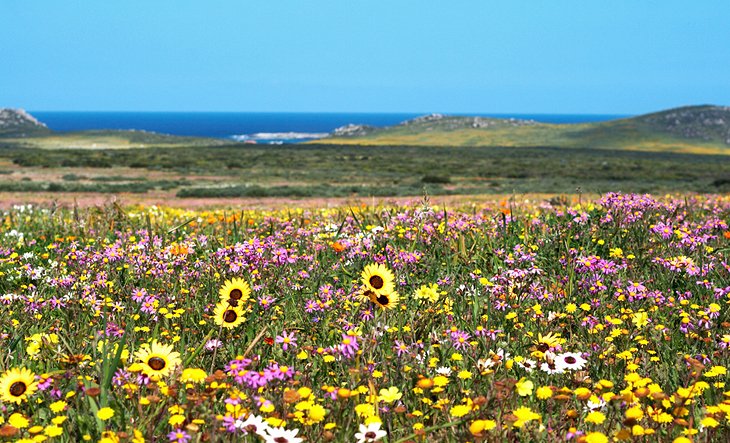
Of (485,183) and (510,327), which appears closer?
(510,327)

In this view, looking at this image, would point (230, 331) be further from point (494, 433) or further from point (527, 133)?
point (527, 133)

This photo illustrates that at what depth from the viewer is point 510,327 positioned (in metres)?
4.12

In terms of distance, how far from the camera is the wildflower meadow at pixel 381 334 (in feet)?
8.68

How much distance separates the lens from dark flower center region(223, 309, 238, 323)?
3.50 m

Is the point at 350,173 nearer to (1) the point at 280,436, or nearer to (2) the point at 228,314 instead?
(2) the point at 228,314

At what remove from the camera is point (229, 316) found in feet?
11.5

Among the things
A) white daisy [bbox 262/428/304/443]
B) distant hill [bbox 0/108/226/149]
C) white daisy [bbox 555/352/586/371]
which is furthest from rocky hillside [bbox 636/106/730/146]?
white daisy [bbox 262/428/304/443]

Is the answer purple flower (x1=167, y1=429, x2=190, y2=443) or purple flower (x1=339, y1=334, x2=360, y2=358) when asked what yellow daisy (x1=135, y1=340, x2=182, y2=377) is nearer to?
purple flower (x1=167, y1=429, x2=190, y2=443)

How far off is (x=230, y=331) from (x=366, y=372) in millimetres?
1263

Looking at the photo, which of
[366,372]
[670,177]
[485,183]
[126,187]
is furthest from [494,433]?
[670,177]

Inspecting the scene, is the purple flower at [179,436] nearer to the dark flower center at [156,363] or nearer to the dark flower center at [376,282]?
the dark flower center at [156,363]

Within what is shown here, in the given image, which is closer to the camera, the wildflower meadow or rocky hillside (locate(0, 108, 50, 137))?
the wildflower meadow

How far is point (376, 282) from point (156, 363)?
3.70 feet

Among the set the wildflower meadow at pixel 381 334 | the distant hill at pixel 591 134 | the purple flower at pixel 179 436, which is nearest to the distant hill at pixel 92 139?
the distant hill at pixel 591 134
